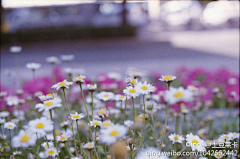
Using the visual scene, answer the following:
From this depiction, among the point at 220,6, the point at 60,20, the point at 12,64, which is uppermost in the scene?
the point at 220,6

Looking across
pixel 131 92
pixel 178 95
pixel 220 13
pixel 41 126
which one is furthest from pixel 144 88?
pixel 220 13

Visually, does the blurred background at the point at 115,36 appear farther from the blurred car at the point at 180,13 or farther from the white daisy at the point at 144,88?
the white daisy at the point at 144,88

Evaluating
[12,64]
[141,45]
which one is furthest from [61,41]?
[12,64]

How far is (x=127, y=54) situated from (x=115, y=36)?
8.78 feet

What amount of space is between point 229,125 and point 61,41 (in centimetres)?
718

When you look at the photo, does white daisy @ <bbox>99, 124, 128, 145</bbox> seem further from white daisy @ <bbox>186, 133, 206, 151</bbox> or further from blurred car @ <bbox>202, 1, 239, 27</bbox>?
blurred car @ <bbox>202, 1, 239, 27</bbox>

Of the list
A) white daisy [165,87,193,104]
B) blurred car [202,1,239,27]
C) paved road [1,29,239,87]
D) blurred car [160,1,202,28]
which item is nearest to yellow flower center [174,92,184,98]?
white daisy [165,87,193,104]

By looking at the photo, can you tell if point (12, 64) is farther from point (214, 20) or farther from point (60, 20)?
point (214, 20)

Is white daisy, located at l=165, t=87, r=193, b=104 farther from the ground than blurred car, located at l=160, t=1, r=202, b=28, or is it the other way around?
blurred car, located at l=160, t=1, r=202, b=28

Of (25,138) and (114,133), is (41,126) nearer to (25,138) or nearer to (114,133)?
(25,138)

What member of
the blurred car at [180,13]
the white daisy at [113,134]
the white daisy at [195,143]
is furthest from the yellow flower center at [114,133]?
the blurred car at [180,13]

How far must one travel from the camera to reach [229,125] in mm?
1763

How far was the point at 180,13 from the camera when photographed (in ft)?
44.1

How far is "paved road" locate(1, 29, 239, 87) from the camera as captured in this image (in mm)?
4504
